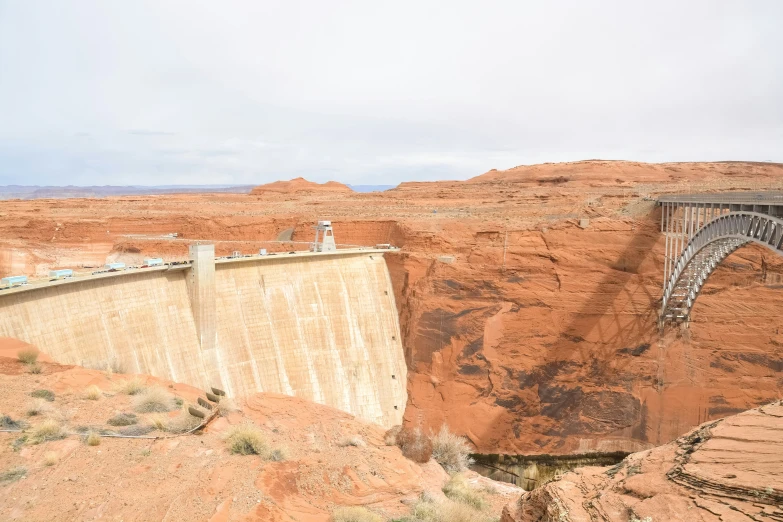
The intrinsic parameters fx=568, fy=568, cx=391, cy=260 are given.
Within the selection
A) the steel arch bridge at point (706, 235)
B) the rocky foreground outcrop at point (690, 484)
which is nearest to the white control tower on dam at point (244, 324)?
the steel arch bridge at point (706, 235)

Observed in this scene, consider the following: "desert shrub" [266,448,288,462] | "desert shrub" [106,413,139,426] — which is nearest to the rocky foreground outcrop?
"desert shrub" [266,448,288,462]

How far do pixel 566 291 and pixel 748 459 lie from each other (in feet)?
88.1

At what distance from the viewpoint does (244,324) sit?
95.8 feet

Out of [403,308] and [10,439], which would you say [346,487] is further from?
[403,308]

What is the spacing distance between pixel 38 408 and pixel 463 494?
1346 cm

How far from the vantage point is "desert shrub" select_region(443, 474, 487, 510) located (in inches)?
759

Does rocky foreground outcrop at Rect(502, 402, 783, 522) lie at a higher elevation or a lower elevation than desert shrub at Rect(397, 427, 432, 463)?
higher

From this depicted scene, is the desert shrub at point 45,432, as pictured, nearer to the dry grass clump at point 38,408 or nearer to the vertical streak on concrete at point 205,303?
the dry grass clump at point 38,408

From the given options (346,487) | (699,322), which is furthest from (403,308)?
(346,487)

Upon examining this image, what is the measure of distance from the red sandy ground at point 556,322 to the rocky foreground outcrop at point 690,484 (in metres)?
24.0

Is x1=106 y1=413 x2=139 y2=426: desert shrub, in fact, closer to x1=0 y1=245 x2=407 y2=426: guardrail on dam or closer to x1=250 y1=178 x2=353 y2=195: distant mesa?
x1=0 y1=245 x2=407 y2=426: guardrail on dam

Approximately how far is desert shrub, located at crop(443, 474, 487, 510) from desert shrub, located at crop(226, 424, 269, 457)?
6964 millimetres

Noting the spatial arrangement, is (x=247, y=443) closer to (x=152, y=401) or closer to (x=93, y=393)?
(x=152, y=401)

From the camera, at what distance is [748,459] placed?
21.9ft
